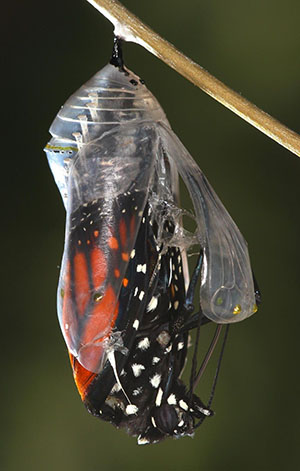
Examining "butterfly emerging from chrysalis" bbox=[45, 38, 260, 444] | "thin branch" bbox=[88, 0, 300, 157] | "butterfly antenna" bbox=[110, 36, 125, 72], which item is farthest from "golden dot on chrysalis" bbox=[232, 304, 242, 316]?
"butterfly antenna" bbox=[110, 36, 125, 72]

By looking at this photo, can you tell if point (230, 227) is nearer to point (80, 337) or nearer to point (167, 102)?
point (80, 337)

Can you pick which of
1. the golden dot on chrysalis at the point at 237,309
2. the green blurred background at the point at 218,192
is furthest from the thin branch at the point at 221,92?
the green blurred background at the point at 218,192

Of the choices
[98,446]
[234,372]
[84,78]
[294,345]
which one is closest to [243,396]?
[234,372]

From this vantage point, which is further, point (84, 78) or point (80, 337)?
point (84, 78)

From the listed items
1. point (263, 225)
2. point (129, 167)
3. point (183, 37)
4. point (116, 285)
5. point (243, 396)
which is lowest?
point (243, 396)

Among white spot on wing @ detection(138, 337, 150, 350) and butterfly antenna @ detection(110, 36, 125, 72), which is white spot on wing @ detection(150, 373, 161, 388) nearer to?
white spot on wing @ detection(138, 337, 150, 350)

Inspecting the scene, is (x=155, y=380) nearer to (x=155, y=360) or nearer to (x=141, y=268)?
(x=155, y=360)

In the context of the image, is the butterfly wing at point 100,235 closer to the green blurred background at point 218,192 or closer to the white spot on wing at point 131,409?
the white spot on wing at point 131,409
